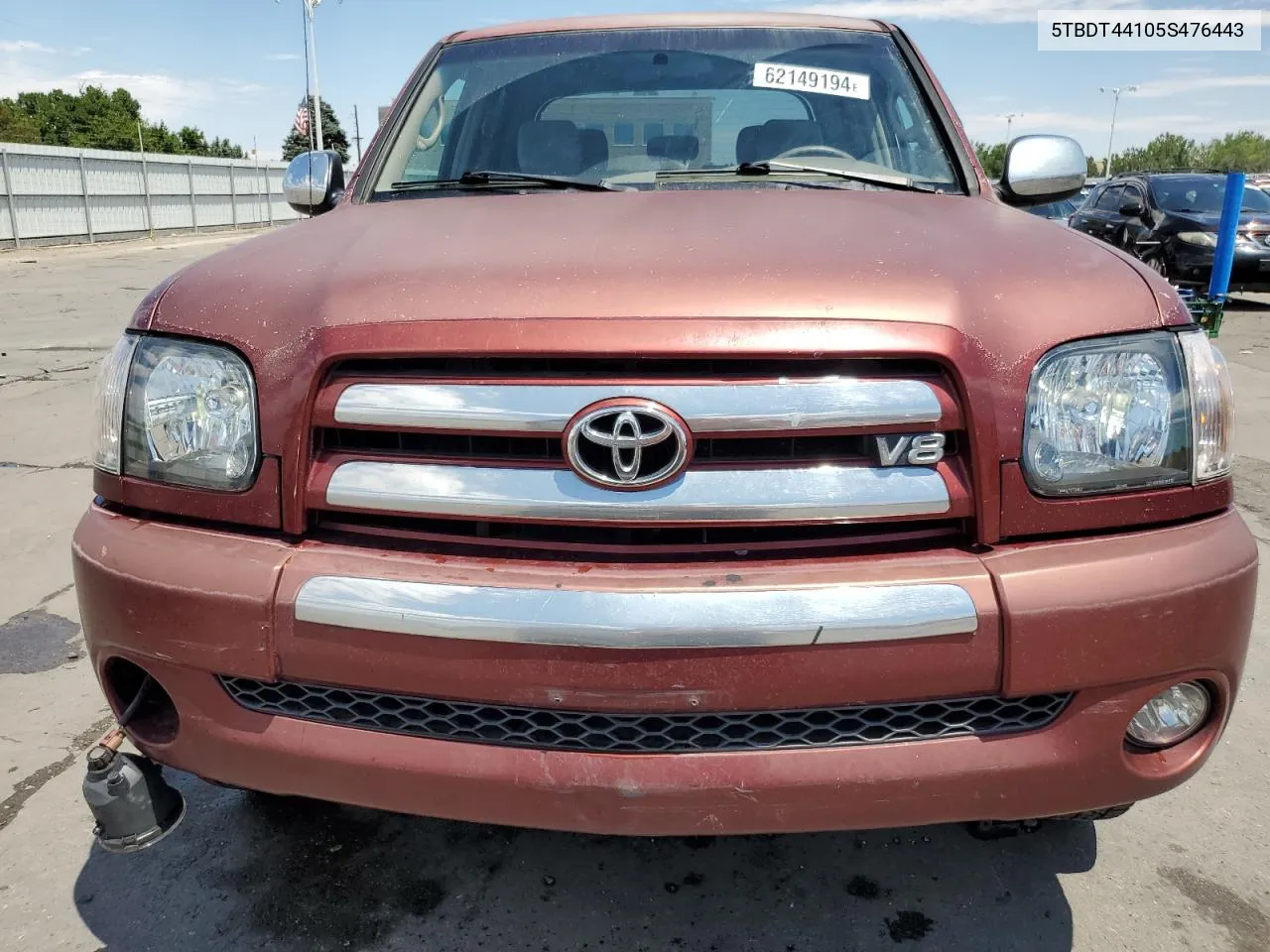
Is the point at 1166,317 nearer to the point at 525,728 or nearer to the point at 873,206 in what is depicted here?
the point at 873,206

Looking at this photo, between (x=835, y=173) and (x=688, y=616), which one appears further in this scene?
(x=835, y=173)

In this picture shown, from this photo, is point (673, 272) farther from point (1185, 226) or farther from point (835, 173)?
point (1185, 226)

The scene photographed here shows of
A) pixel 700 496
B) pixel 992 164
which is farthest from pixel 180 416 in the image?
pixel 992 164

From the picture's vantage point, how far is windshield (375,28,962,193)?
8.59 ft

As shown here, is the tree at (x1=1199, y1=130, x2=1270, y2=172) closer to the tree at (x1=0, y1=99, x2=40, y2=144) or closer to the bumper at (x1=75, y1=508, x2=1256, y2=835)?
the tree at (x1=0, y1=99, x2=40, y2=144)

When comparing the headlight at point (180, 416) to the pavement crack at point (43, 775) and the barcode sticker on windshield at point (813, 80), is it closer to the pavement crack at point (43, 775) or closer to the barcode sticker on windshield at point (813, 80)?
the pavement crack at point (43, 775)

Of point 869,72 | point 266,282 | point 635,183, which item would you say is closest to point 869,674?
point 266,282

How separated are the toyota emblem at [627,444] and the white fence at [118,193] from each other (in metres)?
22.0

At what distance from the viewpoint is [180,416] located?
1.75m

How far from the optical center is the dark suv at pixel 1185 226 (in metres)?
12.0

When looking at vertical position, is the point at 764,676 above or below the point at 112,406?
below

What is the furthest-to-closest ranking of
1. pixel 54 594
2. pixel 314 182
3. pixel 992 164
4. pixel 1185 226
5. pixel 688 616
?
1. pixel 992 164
2. pixel 1185 226
3. pixel 54 594
4. pixel 314 182
5. pixel 688 616

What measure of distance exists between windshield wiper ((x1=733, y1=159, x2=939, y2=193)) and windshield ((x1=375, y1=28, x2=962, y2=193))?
3cm

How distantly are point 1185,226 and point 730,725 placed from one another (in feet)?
42.7
